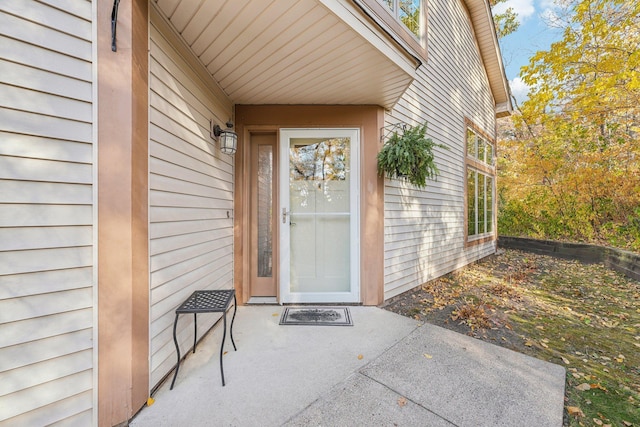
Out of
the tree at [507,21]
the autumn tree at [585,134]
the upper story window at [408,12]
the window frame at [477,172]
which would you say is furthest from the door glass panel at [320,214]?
the tree at [507,21]

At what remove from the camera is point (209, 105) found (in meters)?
2.53

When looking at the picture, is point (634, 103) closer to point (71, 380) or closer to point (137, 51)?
point (137, 51)

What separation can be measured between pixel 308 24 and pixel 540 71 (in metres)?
6.71

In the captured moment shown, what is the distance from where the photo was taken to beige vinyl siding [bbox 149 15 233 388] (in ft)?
5.64

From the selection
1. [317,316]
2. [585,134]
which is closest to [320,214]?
[317,316]

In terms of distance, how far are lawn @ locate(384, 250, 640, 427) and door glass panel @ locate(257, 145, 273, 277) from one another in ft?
5.56

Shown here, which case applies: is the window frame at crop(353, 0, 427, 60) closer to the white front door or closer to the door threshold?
the white front door

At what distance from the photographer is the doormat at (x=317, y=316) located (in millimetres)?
2725

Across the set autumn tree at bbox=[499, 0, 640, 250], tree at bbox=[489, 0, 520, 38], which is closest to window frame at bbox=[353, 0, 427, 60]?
autumn tree at bbox=[499, 0, 640, 250]

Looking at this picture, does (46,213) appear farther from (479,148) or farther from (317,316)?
(479,148)

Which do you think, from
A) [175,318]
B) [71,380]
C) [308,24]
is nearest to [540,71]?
[308,24]

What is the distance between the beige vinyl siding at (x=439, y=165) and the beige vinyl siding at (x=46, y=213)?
9.77 feet

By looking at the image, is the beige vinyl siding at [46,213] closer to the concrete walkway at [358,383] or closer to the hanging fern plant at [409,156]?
the concrete walkway at [358,383]

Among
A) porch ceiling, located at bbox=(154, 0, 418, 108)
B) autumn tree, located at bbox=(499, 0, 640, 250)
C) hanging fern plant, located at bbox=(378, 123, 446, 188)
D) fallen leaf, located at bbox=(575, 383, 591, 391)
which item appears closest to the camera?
porch ceiling, located at bbox=(154, 0, 418, 108)
